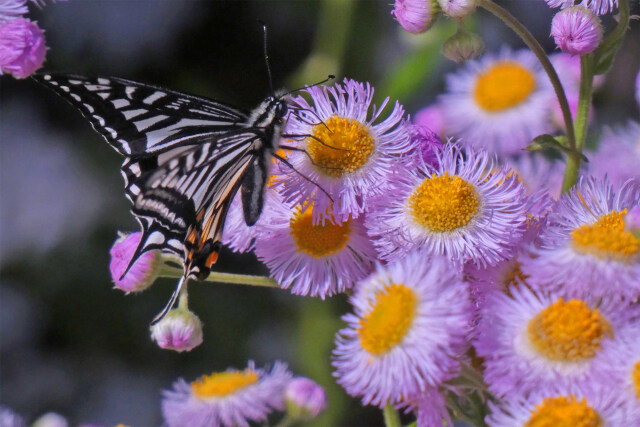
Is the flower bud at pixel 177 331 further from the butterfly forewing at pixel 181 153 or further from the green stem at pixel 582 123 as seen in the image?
the green stem at pixel 582 123

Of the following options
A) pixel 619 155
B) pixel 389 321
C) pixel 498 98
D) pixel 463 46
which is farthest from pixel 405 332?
pixel 498 98

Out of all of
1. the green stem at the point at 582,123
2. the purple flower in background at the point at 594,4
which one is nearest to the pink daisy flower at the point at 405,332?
the green stem at the point at 582,123

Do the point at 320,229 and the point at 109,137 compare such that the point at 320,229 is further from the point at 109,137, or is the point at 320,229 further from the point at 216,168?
the point at 109,137

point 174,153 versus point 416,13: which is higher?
point 416,13

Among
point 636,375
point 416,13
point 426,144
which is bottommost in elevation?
point 636,375

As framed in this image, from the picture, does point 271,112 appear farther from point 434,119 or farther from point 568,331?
point 434,119

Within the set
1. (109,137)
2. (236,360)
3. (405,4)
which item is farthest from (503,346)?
(236,360)
